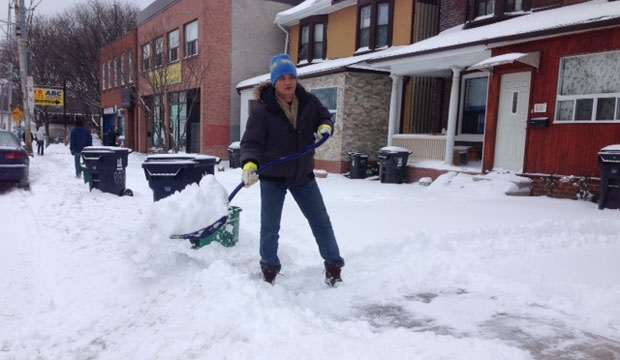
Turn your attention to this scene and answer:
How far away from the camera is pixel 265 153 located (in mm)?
3480

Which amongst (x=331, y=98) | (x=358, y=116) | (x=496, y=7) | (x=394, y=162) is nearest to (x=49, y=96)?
(x=331, y=98)

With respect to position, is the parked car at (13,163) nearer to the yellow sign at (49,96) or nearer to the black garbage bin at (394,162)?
the black garbage bin at (394,162)

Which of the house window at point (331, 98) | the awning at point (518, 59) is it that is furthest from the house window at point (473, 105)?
the house window at point (331, 98)

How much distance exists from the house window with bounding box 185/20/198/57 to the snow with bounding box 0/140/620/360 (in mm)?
15160

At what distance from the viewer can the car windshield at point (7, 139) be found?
9.55m

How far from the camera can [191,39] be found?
2017 centimetres

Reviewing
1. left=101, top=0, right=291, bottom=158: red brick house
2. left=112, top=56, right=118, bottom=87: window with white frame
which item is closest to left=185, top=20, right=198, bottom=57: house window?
left=101, top=0, right=291, bottom=158: red brick house

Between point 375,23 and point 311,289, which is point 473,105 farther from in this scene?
point 311,289

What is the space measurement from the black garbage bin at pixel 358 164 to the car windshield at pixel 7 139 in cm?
869

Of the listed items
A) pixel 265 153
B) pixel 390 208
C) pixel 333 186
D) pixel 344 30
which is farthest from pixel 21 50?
pixel 265 153

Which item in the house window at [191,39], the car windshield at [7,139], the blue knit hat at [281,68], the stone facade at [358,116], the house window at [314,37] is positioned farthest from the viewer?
the house window at [191,39]

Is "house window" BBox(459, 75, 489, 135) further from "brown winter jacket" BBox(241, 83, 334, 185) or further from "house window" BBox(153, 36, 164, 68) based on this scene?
"house window" BBox(153, 36, 164, 68)

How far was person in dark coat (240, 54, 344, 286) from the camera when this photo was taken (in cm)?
338

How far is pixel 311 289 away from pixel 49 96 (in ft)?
84.5
